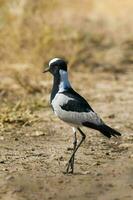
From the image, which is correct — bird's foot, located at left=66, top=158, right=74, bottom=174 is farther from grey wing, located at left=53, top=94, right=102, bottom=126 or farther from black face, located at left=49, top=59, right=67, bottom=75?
black face, located at left=49, top=59, right=67, bottom=75

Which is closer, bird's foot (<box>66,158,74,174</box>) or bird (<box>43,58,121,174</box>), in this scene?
bird (<box>43,58,121,174</box>)

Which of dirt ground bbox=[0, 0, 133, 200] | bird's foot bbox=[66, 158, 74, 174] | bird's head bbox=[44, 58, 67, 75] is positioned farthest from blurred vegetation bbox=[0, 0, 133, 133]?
bird's foot bbox=[66, 158, 74, 174]

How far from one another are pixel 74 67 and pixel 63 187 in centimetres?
679

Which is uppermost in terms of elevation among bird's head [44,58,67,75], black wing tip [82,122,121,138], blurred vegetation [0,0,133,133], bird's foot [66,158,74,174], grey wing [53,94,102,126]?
blurred vegetation [0,0,133,133]

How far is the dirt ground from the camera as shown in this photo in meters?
6.65

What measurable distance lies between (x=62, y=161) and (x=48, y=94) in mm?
3837

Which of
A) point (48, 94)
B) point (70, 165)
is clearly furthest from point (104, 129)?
point (48, 94)

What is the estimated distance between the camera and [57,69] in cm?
711

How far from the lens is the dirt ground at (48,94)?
262 inches

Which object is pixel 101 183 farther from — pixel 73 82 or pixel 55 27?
pixel 55 27

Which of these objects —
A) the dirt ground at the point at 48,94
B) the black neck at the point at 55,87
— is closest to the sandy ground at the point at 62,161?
the dirt ground at the point at 48,94

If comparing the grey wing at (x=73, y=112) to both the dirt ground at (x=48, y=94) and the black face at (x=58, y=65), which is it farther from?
the dirt ground at (x=48, y=94)

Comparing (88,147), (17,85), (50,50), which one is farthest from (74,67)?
(88,147)

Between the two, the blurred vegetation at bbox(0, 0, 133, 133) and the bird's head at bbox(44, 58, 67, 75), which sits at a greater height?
the blurred vegetation at bbox(0, 0, 133, 133)
